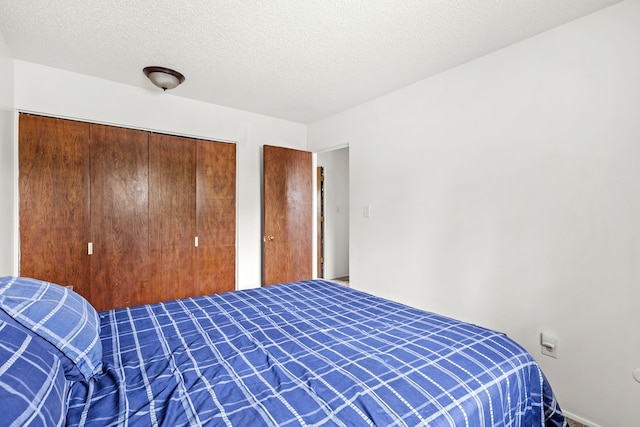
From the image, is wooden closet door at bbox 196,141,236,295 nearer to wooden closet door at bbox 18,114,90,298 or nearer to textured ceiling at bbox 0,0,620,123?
textured ceiling at bbox 0,0,620,123

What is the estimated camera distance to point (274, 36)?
2.14 meters

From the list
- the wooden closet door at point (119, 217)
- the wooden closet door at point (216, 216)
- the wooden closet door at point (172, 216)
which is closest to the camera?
the wooden closet door at point (119, 217)

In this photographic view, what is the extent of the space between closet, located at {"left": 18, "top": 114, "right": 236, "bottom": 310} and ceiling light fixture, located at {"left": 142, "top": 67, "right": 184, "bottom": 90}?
2.21 feet

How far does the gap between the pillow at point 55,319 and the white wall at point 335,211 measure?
4.24 meters

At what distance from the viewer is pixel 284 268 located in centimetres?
403

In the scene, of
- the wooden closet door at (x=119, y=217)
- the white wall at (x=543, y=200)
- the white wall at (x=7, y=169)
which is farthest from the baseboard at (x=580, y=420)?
the white wall at (x=7, y=169)

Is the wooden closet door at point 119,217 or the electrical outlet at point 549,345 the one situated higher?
the wooden closet door at point 119,217

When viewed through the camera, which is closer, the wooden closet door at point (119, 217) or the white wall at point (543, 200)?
the white wall at point (543, 200)

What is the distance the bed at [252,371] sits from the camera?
2.87 ft

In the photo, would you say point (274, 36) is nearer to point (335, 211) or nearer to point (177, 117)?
point (177, 117)

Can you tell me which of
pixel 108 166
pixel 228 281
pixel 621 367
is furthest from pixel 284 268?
pixel 621 367

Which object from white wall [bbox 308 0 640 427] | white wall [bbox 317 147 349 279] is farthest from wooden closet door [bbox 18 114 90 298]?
white wall [bbox 317 147 349 279]

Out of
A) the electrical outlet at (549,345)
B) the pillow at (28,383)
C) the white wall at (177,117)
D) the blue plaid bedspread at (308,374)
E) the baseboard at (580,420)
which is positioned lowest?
the baseboard at (580,420)

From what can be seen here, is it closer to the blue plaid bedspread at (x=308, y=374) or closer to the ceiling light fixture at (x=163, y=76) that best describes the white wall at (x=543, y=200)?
the blue plaid bedspread at (x=308, y=374)
